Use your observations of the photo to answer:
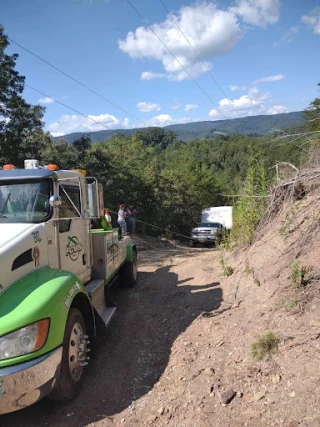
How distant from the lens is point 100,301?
473 centimetres

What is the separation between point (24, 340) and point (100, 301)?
6.65 feet

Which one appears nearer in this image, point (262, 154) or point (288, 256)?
point (288, 256)

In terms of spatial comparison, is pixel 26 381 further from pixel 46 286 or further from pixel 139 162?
pixel 139 162

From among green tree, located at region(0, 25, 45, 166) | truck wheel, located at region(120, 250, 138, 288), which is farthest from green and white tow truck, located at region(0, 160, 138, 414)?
green tree, located at region(0, 25, 45, 166)

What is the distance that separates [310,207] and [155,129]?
140 meters

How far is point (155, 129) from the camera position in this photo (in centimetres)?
14112

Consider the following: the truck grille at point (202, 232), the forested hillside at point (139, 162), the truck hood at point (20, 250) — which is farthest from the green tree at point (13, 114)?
the truck hood at point (20, 250)

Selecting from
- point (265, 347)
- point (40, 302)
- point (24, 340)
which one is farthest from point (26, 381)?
point (265, 347)

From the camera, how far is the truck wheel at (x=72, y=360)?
3.16m

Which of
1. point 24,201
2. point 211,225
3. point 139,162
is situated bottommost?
point 211,225

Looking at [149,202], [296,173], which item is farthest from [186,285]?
[149,202]

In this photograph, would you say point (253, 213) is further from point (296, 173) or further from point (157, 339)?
point (157, 339)

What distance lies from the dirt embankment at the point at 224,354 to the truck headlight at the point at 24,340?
33.6 inches

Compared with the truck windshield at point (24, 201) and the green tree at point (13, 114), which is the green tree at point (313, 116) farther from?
the green tree at point (13, 114)
